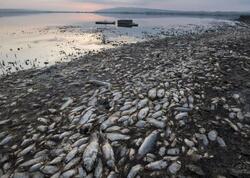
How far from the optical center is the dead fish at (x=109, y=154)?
18.9 ft

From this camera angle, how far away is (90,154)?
19.6 ft

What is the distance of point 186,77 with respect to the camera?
10.2m

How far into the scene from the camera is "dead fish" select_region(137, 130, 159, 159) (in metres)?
6.00

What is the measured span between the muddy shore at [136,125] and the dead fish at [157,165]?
0.01 metres

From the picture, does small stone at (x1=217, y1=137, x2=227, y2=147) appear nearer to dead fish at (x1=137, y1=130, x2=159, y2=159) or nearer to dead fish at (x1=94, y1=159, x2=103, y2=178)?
dead fish at (x1=137, y1=130, x2=159, y2=159)


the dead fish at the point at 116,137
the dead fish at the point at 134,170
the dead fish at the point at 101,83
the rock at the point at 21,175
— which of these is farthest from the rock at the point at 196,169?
the dead fish at the point at 101,83

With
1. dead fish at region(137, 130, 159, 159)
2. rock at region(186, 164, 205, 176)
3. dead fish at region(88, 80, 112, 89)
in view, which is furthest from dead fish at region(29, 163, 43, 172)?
dead fish at region(88, 80, 112, 89)

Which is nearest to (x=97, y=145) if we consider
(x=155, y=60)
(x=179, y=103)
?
(x=179, y=103)

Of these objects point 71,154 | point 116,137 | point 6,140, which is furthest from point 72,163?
point 6,140

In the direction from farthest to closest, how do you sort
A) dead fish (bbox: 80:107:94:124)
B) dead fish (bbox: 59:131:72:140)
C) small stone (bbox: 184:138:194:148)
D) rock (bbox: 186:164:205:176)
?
dead fish (bbox: 80:107:94:124)
dead fish (bbox: 59:131:72:140)
small stone (bbox: 184:138:194:148)
rock (bbox: 186:164:205:176)

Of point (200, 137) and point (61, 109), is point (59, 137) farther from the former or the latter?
point (200, 137)

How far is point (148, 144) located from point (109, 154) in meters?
0.92

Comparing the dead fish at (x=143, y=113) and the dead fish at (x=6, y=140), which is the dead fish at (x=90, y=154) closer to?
the dead fish at (x=143, y=113)

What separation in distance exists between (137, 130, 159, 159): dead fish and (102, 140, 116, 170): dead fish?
0.57 m
